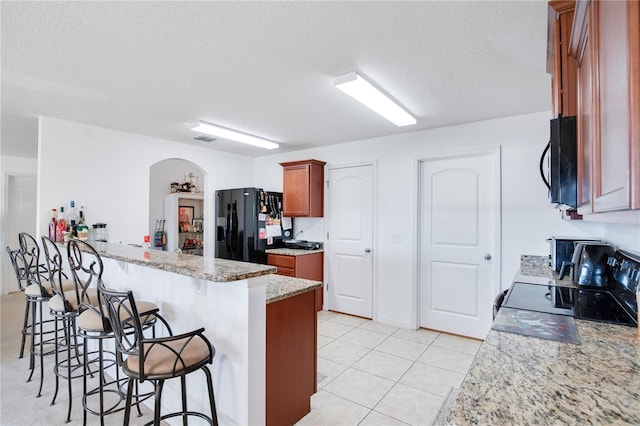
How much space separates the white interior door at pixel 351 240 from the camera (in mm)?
4148

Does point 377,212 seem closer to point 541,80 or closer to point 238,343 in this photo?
point 541,80

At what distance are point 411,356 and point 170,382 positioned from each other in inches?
84.3

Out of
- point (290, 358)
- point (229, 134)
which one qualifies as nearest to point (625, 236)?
point (290, 358)

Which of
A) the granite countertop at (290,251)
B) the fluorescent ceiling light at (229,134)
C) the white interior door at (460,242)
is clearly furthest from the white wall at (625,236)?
the fluorescent ceiling light at (229,134)

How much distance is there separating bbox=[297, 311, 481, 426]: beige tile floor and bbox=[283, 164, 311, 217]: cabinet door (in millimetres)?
1608

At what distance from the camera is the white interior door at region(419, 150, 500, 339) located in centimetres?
334

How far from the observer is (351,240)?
4.30 metres

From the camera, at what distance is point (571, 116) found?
1.12 meters

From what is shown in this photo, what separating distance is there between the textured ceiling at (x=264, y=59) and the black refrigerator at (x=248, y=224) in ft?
4.56

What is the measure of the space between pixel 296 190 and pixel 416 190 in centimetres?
167

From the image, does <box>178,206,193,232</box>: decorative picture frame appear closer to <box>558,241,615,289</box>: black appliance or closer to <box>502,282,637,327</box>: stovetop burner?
<box>502,282,637,327</box>: stovetop burner

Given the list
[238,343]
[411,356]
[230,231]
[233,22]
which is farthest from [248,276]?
[230,231]

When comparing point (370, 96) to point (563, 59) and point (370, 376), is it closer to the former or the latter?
point (563, 59)

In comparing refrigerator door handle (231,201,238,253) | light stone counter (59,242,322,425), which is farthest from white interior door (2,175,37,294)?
light stone counter (59,242,322,425)
